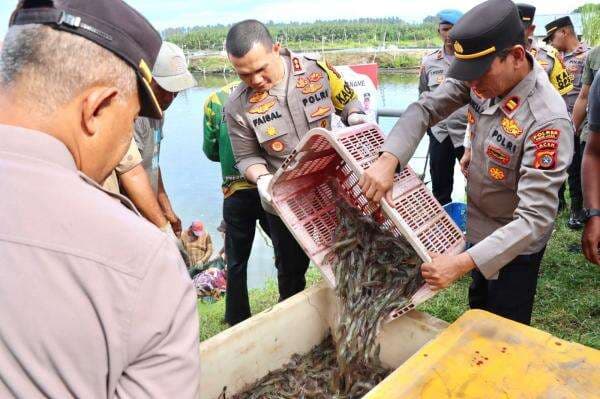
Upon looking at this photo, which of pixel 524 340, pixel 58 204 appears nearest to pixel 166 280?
pixel 58 204

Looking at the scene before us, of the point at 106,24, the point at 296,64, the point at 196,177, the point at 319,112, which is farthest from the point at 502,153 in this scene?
the point at 196,177

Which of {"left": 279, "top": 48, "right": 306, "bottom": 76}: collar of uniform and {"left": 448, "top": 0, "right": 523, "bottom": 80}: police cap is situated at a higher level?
{"left": 448, "top": 0, "right": 523, "bottom": 80}: police cap

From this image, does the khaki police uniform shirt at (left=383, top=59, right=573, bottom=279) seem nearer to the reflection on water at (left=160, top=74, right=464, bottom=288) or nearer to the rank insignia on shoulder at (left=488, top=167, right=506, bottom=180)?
the rank insignia on shoulder at (left=488, top=167, right=506, bottom=180)

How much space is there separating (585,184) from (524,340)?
1111 mm

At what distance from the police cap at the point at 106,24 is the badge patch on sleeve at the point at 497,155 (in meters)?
1.64

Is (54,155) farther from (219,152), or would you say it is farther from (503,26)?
(219,152)

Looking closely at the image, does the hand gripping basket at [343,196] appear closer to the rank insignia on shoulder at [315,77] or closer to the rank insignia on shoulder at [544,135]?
the rank insignia on shoulder at [544,135]

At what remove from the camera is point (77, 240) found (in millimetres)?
842

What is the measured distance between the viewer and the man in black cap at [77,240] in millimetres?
829

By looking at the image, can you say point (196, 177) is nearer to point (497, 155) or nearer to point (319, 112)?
point (319, 112)

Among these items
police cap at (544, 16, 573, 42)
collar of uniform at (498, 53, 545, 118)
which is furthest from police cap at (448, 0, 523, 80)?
police cap at (544, 16, 573, 42)

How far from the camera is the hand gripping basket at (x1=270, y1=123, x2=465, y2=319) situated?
2146 mm

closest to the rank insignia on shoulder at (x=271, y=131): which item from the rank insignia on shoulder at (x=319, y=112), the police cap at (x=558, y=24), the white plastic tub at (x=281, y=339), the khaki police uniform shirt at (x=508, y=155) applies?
the rank insignia on shoulder at (x=319, y=112)

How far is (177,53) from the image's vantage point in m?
3.50
